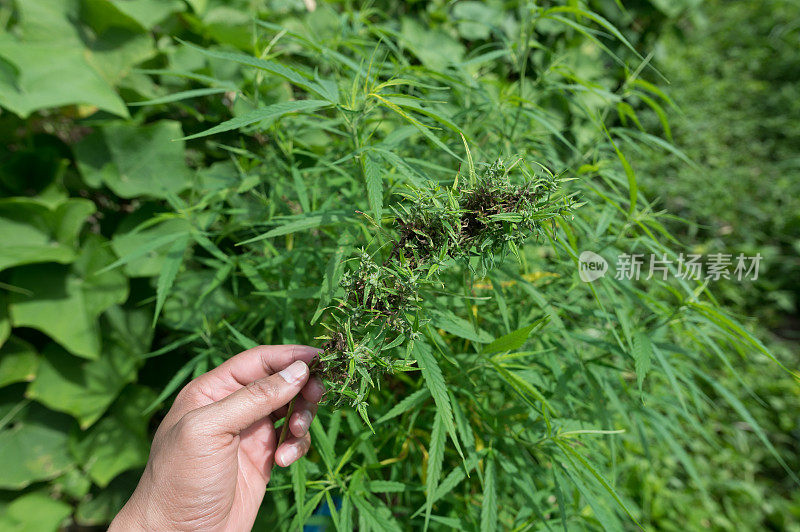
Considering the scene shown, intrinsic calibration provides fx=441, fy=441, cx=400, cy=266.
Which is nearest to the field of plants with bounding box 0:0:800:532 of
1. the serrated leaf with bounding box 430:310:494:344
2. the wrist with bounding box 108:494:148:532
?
the serrated leaf with bounding box 430:310:494:344

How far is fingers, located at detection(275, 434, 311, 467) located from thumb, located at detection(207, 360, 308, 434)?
0.37ft

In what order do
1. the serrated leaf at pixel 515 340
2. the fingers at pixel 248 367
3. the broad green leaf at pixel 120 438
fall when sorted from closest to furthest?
the serrated leaf at pixel 515 340, the fingers at pixel 248 367, the broad green leaf at pixel 120 438

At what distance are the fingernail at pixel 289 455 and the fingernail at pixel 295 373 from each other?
0.17 meters

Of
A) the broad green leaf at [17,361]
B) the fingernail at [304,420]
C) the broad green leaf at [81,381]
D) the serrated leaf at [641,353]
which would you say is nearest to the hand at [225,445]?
the fingernail at [304,420]

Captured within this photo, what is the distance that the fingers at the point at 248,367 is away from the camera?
2.62ft

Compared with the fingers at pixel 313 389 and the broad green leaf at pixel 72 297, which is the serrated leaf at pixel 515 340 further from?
the broad green leaf at pixel 72 297

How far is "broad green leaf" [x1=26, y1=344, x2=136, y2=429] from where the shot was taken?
1.36 m

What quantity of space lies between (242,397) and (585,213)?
0.94 m

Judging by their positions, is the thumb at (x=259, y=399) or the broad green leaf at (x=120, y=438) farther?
the broad green leaf at (x=120, y=438)

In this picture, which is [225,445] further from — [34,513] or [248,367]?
[34,513]

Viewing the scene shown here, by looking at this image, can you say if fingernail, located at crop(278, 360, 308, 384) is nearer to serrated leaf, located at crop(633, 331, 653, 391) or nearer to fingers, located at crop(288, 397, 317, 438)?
fingers, located at crop(288, 397, 317, 438)

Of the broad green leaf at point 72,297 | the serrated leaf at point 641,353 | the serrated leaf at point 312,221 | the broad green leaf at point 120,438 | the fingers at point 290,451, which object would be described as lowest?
the broad green leaf at point 120,438

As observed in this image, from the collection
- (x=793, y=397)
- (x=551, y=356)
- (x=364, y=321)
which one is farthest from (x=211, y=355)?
(x=793, y=397)

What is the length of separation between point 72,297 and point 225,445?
3.20 ft
